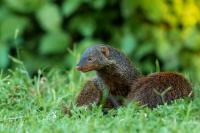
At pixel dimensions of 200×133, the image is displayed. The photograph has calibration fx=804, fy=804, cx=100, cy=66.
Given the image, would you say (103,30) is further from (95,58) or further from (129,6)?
(95,58)

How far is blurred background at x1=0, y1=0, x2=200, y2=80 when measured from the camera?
7262 mm

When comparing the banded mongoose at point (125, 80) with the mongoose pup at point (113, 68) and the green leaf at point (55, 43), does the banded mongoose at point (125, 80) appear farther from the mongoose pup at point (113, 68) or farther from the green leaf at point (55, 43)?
the green leaf at point (55, 43)

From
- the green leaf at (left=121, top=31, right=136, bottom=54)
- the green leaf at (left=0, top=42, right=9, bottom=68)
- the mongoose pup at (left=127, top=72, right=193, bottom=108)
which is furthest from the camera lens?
the green leaf at (left=121, top=31, right=136, bottom=54)

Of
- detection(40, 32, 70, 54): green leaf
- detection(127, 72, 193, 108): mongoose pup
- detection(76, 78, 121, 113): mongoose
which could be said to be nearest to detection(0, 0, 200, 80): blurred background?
detection(40, 32, 70, 54): green leaf

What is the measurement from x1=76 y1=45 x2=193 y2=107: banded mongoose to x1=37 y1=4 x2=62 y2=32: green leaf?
2.44m

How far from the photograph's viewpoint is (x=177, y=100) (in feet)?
14.7

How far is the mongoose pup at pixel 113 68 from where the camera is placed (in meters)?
4.80

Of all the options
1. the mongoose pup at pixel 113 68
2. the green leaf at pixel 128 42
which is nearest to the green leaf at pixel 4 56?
the green leaf at pixel 128 42

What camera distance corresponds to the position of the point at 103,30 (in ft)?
24.8

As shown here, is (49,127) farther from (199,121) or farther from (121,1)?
(121,1)

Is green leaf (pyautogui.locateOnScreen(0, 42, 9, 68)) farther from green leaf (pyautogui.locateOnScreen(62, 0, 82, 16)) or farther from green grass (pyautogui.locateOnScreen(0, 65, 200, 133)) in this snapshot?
green grass (pyautogui.locateOnScreen(0, 65, 200, 133))

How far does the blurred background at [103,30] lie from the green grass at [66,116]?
1.82m

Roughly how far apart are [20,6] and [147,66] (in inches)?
51.4

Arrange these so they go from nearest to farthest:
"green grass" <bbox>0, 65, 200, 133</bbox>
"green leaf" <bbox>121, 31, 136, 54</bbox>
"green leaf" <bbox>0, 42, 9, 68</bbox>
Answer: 1. "green grass" <bbox>0, 65, 200, 133</bbox>
2. "green leaf" <bbox>0, 42, 9, 68</bbox>
3. "green leaf" <bbox>121, 31, 136, 54</bbox>
